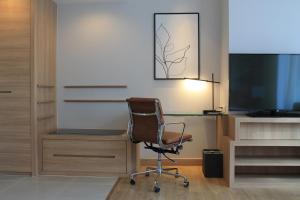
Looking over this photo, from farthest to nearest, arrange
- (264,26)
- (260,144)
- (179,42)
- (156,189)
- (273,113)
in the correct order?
(179,42) → (264,26) → (273,113) → (260,144) → (156,189)

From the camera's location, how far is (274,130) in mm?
3490

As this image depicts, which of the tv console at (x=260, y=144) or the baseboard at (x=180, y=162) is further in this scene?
the baseboard at (x=180, y=162)

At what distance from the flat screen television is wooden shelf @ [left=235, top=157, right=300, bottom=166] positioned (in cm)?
53

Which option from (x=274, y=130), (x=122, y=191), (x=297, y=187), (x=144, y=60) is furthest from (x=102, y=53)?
(x=297, y=187)

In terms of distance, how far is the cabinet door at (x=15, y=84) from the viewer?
378 cm

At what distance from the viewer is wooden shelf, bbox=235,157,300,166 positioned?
340 centimetres

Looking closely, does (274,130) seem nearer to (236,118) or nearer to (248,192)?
(236,118)

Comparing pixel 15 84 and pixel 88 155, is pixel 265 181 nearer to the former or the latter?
pixel 88 155

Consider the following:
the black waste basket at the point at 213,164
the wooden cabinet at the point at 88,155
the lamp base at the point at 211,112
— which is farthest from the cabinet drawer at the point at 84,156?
the lamp base at the point at 211,112

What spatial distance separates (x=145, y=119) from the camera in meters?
3.43

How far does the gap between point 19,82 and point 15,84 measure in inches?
2.2

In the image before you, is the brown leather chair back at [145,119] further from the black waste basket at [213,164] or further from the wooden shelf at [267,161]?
the wooden shelf at [267,161]

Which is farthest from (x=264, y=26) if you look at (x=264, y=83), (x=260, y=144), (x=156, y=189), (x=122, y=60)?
(x=156, y=189)

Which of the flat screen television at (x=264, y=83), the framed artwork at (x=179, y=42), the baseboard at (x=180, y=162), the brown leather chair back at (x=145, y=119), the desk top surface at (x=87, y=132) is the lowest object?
the baseboard at (x=180, y=162)
